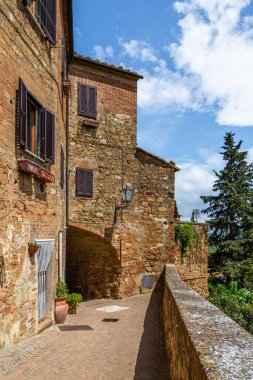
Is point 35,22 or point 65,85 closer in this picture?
point 35,22

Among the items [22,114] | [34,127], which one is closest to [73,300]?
[34,127]

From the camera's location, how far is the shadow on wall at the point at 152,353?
5.36m

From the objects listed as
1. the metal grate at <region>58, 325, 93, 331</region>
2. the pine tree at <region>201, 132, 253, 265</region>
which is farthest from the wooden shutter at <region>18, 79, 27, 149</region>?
the pine tree at <region>201, 132, 253, 265</region>

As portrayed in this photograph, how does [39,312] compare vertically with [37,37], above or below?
below

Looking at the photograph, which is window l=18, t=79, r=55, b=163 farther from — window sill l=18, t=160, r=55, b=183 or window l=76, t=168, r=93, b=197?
window l=76, t=168, r=93, b=197

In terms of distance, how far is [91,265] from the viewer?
13.8 m

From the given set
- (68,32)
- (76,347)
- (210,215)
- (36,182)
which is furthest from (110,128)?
(210,215)

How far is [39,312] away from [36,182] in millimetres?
2953

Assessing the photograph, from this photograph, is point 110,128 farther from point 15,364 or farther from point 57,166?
point 15,364

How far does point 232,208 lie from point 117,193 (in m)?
13.5

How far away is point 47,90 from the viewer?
7.97 m

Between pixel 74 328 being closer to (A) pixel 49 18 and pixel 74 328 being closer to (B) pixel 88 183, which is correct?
(B) pixel 88 183

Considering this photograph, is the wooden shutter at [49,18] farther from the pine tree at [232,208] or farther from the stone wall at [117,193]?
the pine tree at [232,208]

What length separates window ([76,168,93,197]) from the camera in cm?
1253
